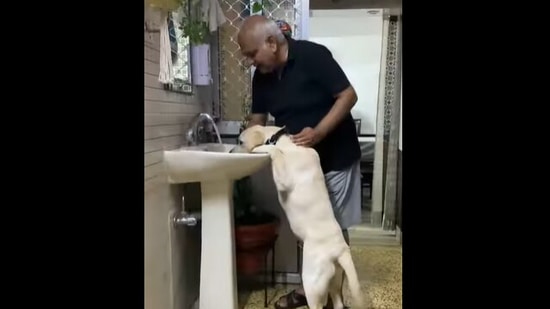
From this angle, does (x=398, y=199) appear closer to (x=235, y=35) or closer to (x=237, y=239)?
(x=237, y=239)

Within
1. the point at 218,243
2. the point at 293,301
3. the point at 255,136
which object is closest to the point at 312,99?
the point at 255,136

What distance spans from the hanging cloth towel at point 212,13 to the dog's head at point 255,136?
0.52 metres

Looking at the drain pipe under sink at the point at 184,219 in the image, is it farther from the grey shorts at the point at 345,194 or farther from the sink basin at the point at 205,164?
the grey shorts at the point at 345,194

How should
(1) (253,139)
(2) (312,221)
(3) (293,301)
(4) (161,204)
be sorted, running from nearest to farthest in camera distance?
1. (4) (161,204)
2. (2) (312,221)
3. (1) (253,139)
4. (3) (293,301)

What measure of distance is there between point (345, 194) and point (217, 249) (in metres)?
0.57

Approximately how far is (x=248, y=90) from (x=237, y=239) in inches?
26.4

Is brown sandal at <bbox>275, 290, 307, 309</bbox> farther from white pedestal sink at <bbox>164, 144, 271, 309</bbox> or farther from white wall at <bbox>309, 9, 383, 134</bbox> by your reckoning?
white wall at <bbox>309, 9, 383, 134</bbox>

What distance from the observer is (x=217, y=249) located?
1.89m

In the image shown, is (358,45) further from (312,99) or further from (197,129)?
(197,129)

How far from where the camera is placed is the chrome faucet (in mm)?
1997

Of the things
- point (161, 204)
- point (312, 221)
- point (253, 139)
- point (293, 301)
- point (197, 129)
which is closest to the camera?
point (161, 204)

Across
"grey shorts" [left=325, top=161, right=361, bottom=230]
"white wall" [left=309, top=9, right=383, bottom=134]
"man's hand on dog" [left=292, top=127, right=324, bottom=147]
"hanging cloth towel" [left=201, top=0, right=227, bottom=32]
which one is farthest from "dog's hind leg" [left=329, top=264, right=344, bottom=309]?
"hanging cloth towel" [left=201, top=0, right=227, bottom=32]
